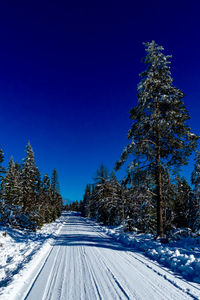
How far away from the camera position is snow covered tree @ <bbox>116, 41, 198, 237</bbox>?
1099 centimetres

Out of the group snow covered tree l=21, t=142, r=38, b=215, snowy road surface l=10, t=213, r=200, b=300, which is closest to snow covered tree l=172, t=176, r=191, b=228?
snowy road surface l=10, t=213, r=200, b=300

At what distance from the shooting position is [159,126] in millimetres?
11141

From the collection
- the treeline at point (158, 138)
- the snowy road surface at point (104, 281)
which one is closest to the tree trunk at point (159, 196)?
the treeline at point (158, 138)

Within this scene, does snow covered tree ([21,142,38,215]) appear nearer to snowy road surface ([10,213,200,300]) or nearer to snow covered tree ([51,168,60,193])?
snowy road surface ([10,213,200,300])

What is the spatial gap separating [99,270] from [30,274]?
7.02 feet

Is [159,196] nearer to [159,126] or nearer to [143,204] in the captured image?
[143,204]

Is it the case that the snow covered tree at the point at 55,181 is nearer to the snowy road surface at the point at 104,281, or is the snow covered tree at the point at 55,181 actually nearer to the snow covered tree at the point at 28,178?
the snow covered tree at the point at 28,178

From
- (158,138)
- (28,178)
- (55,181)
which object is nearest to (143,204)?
(158,138)

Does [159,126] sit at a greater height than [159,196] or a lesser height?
greater

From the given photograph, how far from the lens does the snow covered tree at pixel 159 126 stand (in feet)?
36.1

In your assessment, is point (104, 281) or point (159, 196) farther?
point (159, 196)

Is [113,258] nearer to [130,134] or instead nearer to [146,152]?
[146,152]

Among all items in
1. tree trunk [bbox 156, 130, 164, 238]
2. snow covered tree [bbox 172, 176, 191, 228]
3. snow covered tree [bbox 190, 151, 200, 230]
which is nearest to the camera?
tree trunk [bbox 156, 130, 164, 238]

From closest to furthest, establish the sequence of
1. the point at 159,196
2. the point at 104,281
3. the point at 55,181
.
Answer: the point at 104,281, the point at 159,196, the point at 55,181
